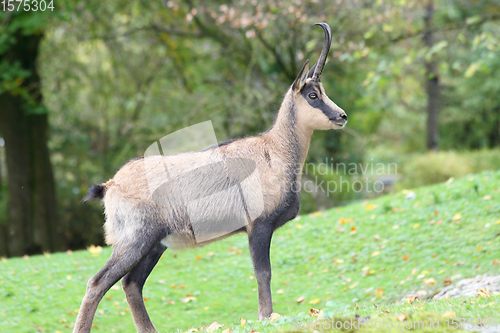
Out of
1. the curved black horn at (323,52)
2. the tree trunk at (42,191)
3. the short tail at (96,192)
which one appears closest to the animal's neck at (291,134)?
the curved black horn at (323,52)

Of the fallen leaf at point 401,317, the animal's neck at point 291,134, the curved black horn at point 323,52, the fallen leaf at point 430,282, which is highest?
the curved black horn at point 323,52

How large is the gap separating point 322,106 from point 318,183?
10.9 m

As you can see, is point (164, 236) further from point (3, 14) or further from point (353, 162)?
point (353, 162)

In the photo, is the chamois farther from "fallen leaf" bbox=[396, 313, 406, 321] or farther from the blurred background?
the blurred background

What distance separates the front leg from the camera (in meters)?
5.07

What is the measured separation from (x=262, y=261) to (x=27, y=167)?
1058 centimetres

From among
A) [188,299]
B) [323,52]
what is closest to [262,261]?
[323,52]

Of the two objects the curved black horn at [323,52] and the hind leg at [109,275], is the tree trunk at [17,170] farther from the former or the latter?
the curved black horn at [323,52]

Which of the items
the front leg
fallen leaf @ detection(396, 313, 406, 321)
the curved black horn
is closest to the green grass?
the front leg

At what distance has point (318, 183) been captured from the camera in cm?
1612

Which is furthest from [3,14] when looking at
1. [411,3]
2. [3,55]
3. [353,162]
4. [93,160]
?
[353,162]

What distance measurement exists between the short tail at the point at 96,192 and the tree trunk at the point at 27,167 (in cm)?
920

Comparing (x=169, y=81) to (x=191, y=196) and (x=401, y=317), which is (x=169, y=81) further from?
(x=401, y=317)

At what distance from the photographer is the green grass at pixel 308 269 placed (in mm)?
6766
